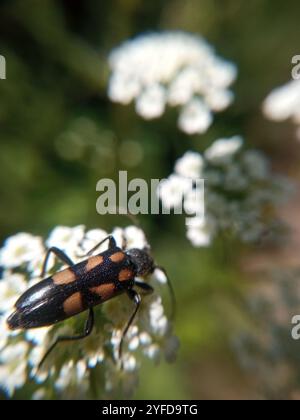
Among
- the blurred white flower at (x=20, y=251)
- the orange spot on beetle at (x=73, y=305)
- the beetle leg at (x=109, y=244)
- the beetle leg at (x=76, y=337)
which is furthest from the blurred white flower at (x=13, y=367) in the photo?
the beetle leg at (x=109, y=244)

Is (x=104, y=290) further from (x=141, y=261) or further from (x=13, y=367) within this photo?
(x=13, y=367)

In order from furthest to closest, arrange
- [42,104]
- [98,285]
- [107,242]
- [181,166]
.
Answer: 1. [42,104]
2. [181,166]
3. [107,242]
4. [98,285]

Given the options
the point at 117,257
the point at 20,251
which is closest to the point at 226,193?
the point at 117,257

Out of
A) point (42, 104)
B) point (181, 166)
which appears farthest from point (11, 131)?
point (181, 166)

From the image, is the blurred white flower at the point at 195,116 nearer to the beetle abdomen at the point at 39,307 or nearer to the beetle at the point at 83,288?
the beetle at the point at 83,288

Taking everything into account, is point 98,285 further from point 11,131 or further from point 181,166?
point 11,131

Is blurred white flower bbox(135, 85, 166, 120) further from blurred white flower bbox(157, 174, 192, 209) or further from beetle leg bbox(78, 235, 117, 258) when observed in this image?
beetle leg bbox(78, 235, 117, 258)
